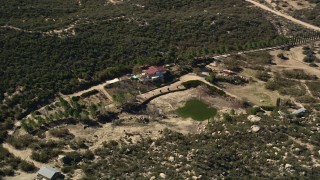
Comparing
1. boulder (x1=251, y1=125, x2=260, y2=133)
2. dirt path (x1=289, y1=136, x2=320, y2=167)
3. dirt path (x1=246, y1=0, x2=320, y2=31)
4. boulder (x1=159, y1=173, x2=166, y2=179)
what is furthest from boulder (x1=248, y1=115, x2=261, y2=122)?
dirt path (x1=246, y1=0, x2=320, y2=31)

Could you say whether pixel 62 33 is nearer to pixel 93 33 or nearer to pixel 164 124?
pixel 93 33

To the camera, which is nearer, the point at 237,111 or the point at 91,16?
the point at 237,111

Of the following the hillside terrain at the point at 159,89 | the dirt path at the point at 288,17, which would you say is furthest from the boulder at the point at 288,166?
the dirt path at the point at 288,17

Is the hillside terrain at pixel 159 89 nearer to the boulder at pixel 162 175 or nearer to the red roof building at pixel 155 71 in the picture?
the boulder at pixel 162 175

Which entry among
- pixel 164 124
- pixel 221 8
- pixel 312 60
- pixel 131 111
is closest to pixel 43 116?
pixel 131 111

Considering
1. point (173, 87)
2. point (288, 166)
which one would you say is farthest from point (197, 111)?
point (288, 166)
